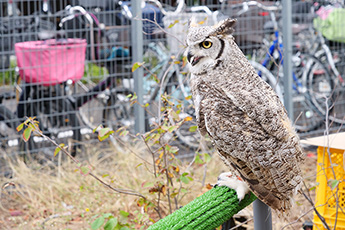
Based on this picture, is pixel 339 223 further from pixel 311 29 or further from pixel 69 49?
pixel 311 29

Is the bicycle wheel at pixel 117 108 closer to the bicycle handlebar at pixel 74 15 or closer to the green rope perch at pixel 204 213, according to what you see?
the bicycle handlebar at pixel 74 15

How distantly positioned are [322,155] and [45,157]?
2.78 metres

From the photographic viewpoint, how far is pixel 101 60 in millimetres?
5047

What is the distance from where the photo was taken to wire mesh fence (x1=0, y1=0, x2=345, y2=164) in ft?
15.8

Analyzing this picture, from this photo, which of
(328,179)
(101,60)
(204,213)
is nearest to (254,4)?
(101,60)

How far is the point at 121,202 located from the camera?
3963mm

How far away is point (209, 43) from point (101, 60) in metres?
2.97

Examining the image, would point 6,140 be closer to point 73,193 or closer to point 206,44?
point 73,193

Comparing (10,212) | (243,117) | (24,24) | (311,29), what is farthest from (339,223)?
(311,29)

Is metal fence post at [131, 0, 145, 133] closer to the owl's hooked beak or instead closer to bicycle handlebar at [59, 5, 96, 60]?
bicycle handlebar at [59, 5, 96, 60]

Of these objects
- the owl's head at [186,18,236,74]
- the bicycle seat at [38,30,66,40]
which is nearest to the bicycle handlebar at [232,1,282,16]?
the bicycle seat at [38,30,66,40]

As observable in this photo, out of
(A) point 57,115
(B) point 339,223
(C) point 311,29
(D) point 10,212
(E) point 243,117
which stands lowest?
(D) point 10,212

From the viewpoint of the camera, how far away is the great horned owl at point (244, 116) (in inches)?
85.9

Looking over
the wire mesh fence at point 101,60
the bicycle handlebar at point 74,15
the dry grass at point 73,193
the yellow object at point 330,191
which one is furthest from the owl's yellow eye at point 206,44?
the bicycle handlebar at point 74,15
